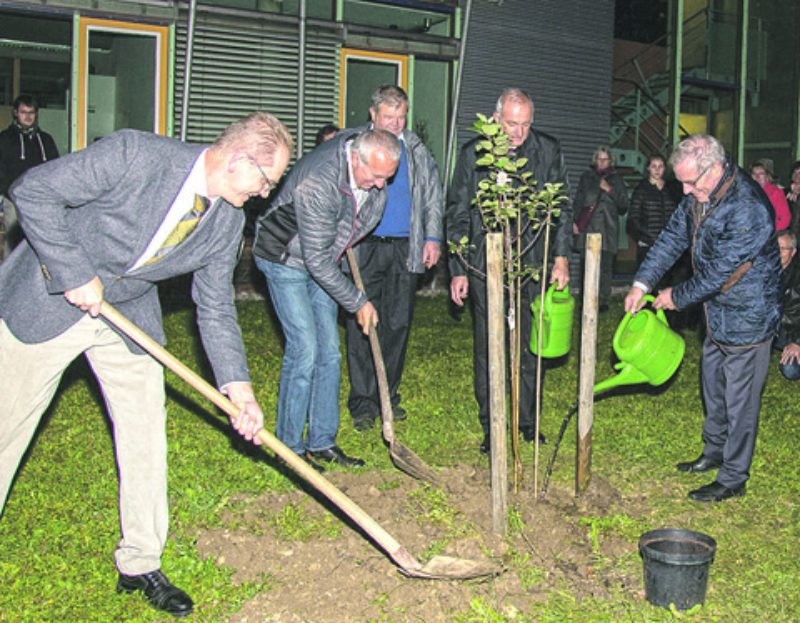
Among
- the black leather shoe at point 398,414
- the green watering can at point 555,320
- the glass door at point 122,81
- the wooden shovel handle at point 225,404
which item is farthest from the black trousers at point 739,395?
the glass door at point 122,81

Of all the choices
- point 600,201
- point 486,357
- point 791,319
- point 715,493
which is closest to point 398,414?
point 486,357

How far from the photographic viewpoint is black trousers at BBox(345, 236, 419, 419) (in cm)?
624

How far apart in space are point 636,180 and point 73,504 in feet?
47.8

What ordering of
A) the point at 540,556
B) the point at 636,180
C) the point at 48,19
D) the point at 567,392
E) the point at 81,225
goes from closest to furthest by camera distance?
the point at 81,225
the point at 540,556
the point at 567,392
the point at 48,19
the point at 636,180

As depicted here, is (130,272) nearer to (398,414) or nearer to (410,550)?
(410,550)

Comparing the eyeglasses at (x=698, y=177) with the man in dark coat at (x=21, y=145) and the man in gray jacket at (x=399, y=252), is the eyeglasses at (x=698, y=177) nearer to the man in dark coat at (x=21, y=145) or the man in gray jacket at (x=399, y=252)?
the man in gray jacket at (x=399, y=252)

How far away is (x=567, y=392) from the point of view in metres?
7.80

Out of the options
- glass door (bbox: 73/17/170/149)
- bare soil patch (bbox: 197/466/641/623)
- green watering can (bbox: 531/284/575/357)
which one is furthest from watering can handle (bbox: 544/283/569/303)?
glass door (bbox: 73/17/170/149)

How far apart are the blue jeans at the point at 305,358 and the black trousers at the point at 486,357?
901mm

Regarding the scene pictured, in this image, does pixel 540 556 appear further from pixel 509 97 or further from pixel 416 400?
pixel 416 400

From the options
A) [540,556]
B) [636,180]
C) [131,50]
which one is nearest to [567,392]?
[540,556]

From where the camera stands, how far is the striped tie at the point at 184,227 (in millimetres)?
3436

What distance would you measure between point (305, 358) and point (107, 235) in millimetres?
1973

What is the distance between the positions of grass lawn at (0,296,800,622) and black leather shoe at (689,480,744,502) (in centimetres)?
6
